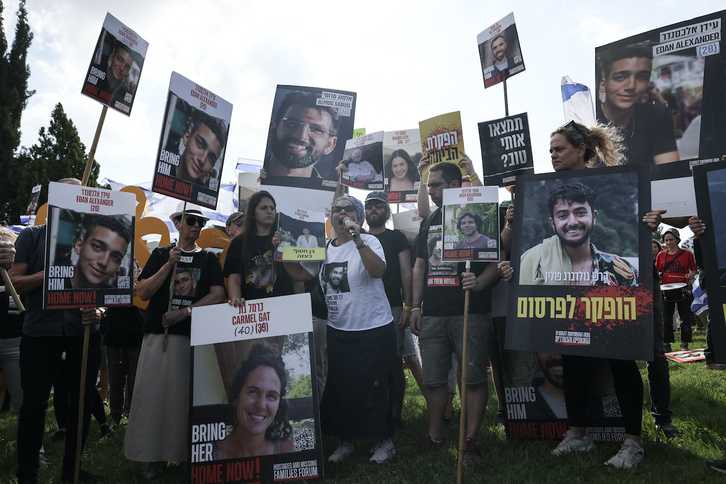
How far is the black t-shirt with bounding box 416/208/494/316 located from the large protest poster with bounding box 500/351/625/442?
2.08ft

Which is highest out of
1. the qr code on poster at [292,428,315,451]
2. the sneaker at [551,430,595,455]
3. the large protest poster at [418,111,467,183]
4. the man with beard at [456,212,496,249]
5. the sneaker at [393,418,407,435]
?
the large protest poster at [418,111,467,183]

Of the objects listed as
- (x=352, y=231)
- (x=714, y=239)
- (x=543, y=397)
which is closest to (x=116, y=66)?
(x=352, y=231)

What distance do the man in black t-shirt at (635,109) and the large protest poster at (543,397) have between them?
1729 mm

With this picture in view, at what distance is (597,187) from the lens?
3.22 m

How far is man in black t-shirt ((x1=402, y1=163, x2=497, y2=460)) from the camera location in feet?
12.1

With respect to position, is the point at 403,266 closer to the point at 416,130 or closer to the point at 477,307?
the point at 477,307

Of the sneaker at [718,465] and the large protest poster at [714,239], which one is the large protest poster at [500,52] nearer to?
the large protest poster at [714,239]

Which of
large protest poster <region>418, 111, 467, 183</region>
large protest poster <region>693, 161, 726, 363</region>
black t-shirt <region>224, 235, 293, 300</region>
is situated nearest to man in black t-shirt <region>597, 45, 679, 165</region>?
large protest poster <region>693, 161, 726, 363</region>

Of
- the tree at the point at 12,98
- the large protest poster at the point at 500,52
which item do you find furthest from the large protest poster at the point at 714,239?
the tree at the point at 12,98

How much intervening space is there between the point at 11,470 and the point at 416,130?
5662mm

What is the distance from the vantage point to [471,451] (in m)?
3.52

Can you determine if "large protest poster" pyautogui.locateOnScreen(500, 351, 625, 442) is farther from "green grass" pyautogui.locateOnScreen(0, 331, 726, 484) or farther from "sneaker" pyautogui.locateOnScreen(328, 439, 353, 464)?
"sneaker" pyautogui.locateOnScreen(328, 439, 353, 464)

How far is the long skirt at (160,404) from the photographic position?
138 inches

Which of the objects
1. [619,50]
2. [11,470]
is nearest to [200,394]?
[11,470]
